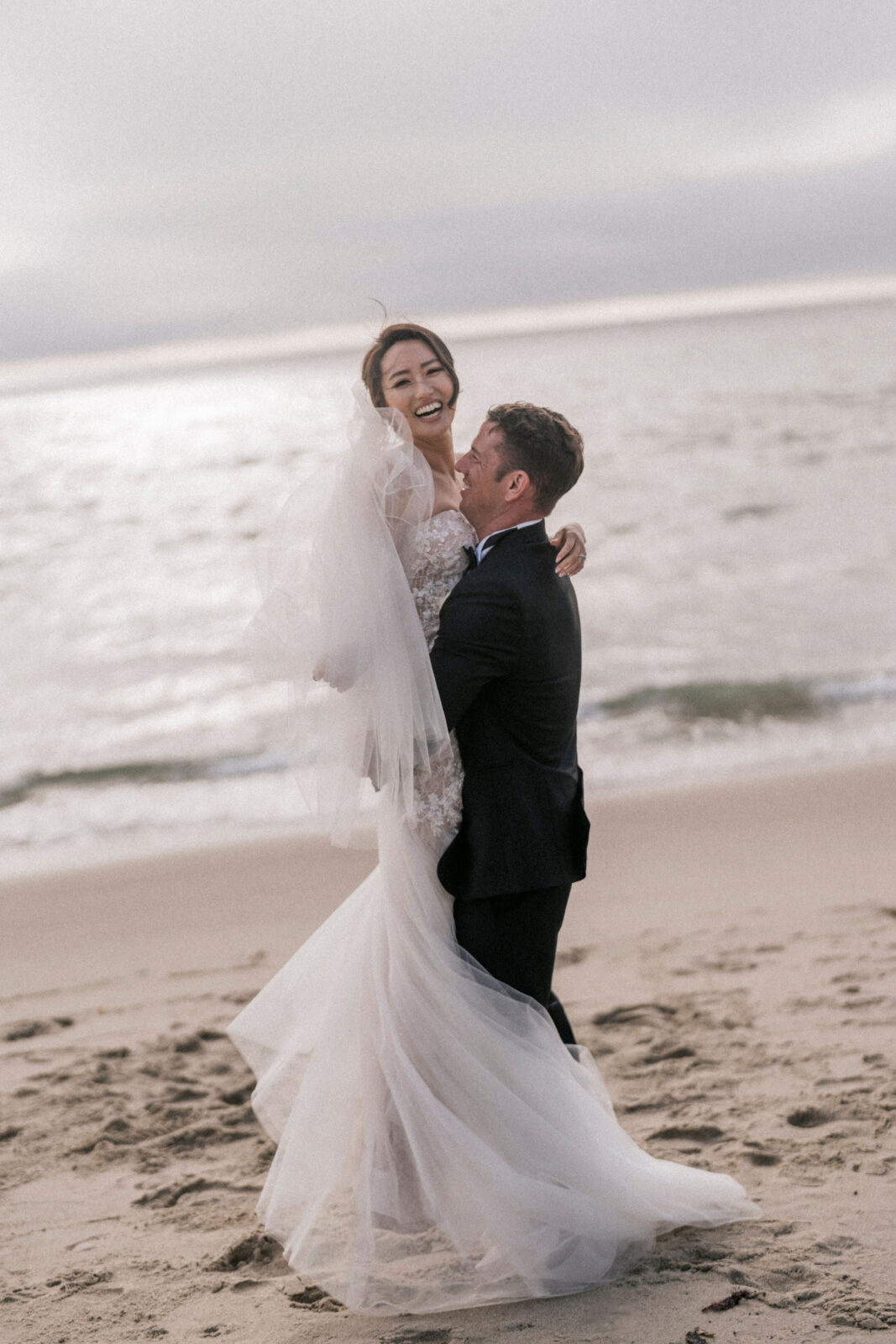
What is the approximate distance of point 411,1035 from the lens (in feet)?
10.6

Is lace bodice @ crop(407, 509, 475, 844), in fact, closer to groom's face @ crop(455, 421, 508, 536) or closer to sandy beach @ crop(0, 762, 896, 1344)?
groom's face @ crop(455, 421, 508, 536)

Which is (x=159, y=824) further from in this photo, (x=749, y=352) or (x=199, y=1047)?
(x=749, y=352)

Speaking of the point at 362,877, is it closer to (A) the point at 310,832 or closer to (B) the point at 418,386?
(A) the point at 310,832

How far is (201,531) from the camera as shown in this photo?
71.2 feet

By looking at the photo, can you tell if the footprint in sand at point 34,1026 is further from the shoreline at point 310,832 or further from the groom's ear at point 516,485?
the groom's ear at point 516,485

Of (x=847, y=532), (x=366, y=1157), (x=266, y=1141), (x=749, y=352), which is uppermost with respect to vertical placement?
(x=749, y=352)

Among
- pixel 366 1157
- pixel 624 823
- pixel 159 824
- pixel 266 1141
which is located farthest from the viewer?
pixel 159 824

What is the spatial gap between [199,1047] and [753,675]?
7625 mm

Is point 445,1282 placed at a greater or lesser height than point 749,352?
lesser

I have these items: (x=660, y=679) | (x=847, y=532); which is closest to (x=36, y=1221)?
(x=660, y=679)

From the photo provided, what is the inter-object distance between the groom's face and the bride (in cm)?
6

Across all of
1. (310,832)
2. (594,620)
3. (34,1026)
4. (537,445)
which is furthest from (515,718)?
(594,620)

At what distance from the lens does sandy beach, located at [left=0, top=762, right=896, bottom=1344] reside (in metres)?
3.18

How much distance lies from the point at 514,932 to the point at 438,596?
3.14 feet
